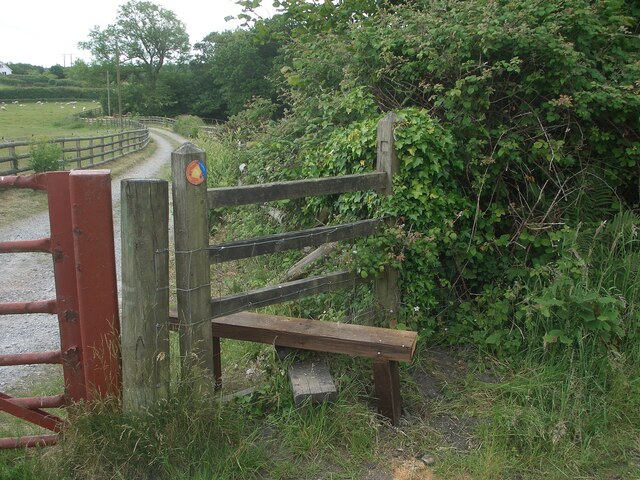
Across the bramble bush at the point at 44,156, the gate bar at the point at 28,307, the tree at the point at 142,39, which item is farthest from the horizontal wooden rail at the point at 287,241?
the tree at the point at 142,39

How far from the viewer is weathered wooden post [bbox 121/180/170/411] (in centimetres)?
285

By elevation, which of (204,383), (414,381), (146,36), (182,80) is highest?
(146,36)

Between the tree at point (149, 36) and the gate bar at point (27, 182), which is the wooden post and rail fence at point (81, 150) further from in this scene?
the tree at point (149, 36)

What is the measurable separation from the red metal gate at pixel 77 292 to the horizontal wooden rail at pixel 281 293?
0.59 meters

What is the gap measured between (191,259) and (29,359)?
1.02 meters

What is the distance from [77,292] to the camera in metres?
2.97

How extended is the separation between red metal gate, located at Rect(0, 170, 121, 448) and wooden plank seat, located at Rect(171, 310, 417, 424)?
1.59 feet

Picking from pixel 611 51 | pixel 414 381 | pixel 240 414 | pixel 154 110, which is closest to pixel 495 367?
pixel 414 381

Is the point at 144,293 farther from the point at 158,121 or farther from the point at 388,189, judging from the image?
the point at 158,121

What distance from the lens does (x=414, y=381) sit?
154 inches

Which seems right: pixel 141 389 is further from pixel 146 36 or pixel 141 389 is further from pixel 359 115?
pixel 146 36

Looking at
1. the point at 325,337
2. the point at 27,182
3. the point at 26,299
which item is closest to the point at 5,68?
the point at 26,299

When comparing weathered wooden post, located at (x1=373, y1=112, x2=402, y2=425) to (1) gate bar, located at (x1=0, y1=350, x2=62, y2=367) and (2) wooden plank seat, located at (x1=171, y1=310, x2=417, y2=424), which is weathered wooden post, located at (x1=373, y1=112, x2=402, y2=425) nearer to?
(2) wooden plank seat, located at (x1=171, y1=310, x2=417, y2=424)

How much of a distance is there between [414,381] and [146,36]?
9276 centimetres
